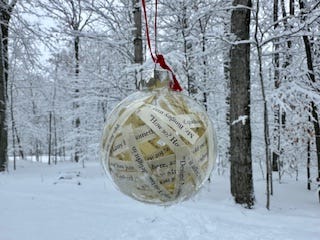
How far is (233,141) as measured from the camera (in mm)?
6332

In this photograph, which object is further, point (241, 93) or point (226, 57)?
point (226, 57)

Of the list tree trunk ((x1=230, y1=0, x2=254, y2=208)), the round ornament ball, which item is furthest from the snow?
the round ornament ball

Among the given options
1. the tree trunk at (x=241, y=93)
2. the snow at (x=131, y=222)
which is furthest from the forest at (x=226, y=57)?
the snow at (x=131, y=222)

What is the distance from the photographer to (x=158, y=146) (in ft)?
3.92

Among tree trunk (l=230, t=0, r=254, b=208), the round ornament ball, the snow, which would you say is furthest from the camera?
tree trunk (l=230, t=0, r=254, b=208)

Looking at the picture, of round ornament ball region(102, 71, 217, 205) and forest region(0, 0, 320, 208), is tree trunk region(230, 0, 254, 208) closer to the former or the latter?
forest region(0, 0, 320, 208)

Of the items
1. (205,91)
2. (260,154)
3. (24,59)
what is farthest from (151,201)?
(260,154)

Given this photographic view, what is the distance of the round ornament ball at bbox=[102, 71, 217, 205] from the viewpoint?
121 cm

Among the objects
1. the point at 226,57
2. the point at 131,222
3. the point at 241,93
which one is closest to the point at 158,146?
the point at 131,222

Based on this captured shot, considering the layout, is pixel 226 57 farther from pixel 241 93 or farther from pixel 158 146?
pixel 158 146

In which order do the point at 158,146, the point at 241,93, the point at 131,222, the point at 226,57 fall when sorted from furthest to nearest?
the point at 226,57 → the point at 241,93 → the point at 131,222 → the point at 158,146

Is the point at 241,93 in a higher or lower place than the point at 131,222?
higher

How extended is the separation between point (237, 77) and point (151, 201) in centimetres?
516

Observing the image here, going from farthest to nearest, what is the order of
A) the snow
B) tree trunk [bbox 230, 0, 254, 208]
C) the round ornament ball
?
tree trunk [bbox 230, 0, 254, 208]
the snow
the round ornament ball
